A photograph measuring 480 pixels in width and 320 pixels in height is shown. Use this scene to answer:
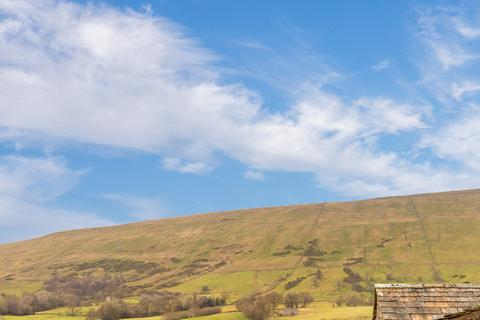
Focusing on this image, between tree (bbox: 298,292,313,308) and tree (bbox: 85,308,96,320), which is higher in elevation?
tree (bbox: 85,308,96,320)

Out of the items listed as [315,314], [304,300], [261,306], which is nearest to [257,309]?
[261,306]

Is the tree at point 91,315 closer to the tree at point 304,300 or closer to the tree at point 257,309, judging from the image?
the tree at point 257,309

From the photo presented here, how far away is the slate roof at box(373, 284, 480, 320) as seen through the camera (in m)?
20.7

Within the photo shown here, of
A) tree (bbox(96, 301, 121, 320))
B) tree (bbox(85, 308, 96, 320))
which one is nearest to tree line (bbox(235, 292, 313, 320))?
tree (bbox(96, 301, 121, 320))

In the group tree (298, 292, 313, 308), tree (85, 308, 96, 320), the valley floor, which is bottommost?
the valley floor

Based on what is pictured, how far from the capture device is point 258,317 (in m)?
130

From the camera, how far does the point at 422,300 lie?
69.8 ft

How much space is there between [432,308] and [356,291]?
587 feet

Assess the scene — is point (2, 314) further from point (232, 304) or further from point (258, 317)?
point (258, 317)

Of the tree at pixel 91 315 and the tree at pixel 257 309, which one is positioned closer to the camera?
the tree at pixel 257 309

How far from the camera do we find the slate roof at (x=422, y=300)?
2067cm

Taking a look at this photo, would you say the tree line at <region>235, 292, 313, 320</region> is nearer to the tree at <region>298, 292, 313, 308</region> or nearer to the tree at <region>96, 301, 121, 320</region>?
the tree at <region>298, 292, 313, 308</region>

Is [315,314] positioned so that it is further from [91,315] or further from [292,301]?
[91,315]

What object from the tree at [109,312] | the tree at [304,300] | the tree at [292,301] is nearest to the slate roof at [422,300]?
the tree at [292,301]
